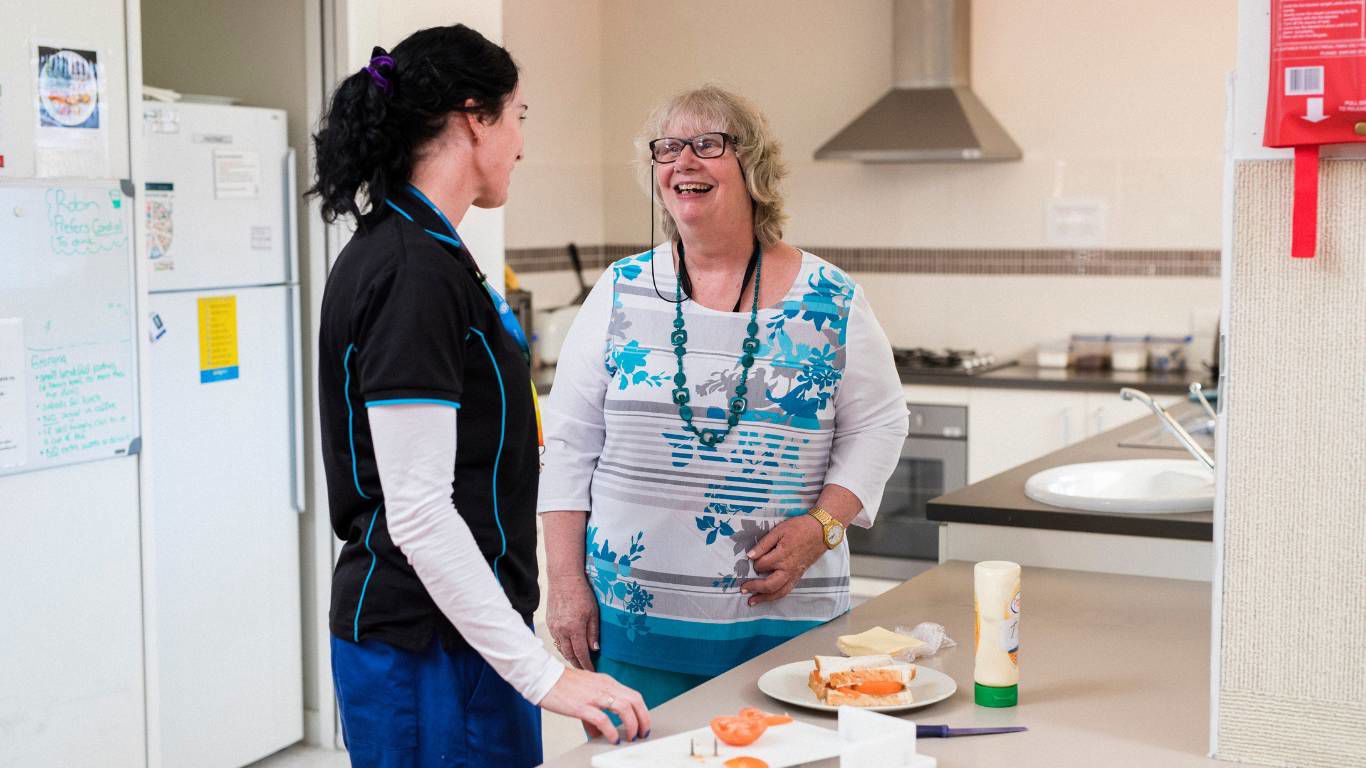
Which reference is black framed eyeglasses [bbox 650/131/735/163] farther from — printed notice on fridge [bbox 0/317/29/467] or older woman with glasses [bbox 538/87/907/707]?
printed notice on fridge [bbox 0/317/29/467]

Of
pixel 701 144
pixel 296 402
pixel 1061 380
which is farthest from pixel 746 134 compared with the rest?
pixel 1061 380

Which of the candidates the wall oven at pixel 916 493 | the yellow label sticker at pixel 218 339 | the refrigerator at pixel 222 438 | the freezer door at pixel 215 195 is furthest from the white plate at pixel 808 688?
the wall oven at pixel 916 493

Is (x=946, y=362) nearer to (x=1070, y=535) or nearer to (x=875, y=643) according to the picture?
(x=1070, y=535)

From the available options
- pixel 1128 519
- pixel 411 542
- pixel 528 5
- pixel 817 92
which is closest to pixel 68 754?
pixel 411 542

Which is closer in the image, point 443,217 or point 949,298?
point 443,217

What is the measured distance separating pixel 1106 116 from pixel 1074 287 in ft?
2.01

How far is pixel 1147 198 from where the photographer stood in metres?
5.05

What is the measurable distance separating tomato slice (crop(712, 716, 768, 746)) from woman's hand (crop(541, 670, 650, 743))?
94 millimetres

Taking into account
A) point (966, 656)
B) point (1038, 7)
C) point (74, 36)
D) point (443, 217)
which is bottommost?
point (966, 656)

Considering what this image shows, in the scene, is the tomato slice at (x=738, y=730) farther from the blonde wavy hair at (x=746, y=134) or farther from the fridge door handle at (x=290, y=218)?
the fridge door handle at (x=290, y=218)

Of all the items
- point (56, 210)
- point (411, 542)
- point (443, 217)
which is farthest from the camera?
point (56, 210)

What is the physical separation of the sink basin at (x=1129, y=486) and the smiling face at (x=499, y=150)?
4.04 ft

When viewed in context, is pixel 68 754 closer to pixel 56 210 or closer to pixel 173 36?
pixel 56 210

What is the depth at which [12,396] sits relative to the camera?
274cm
